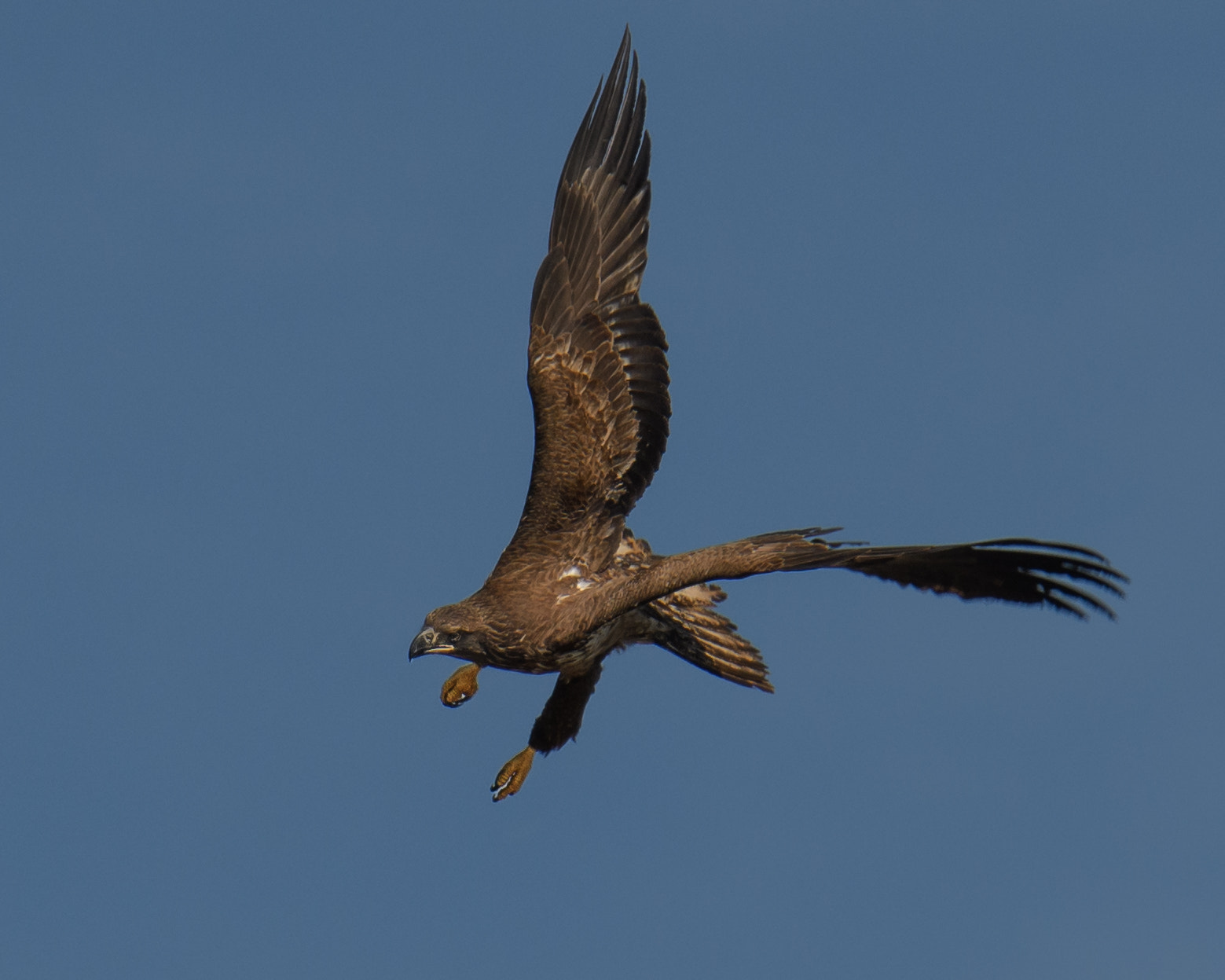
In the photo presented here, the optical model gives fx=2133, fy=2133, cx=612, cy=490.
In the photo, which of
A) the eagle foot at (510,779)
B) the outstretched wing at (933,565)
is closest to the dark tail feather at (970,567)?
the outstretched wing at (933,565)

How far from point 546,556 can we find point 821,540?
219 centimetres

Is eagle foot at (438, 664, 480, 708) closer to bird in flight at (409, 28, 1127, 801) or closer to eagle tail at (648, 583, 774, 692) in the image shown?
bird in flight at (409, 28, 1127, 801)

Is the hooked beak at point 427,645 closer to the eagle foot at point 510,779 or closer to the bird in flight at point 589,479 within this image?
the bird in flight at point 589,479

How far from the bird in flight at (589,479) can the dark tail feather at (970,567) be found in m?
1.27

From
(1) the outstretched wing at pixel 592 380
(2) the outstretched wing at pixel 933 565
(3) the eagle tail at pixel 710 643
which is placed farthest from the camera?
(3) the eagle tail at pixel 710 643

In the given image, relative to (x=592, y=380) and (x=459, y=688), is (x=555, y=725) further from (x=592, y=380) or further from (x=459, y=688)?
(x=592, y=380)

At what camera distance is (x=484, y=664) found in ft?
38.6

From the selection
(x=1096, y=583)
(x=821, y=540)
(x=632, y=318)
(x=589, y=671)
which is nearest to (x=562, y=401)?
(x=632, y=318)

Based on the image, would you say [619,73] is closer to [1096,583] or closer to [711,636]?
[711,636]

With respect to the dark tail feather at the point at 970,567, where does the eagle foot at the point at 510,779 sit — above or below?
below

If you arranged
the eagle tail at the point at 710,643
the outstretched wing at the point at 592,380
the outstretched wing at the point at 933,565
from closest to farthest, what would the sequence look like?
1. the outstretched wing at the point at 933,565
2. the outstretched wing at the point at 592,380
3. the eagle tail at the point at 710,643

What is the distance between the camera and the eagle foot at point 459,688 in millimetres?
12797

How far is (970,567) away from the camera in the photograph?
10133 mm

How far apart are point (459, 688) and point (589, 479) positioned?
5.14 feet
